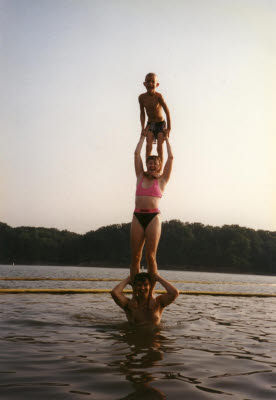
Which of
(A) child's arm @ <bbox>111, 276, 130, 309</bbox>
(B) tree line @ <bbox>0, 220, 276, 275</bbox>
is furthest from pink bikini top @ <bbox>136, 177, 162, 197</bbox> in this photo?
(B) tree line @ <bbox>0, 220, 276, 275</bbox>

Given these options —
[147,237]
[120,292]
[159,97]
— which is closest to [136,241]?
[147,237]

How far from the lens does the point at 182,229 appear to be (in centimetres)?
11719

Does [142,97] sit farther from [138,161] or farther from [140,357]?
[140,357]

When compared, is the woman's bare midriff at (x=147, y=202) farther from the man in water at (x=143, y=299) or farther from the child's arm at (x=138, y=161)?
the man in water at (x=143, y=299)

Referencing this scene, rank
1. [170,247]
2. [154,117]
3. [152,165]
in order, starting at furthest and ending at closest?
[170,247]
[154,117]
[152,165]

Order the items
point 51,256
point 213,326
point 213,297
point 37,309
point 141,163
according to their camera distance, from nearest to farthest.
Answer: point 141,163 < point 213,326 < point 37,309 < point 213,297 < point 51,256

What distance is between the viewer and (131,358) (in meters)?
4.99

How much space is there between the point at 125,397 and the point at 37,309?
6.61m

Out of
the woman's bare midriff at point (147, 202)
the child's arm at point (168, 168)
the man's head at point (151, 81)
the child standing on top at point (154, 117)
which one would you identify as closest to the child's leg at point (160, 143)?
the child standing on top at point (154, 117)

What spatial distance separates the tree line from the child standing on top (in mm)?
103475

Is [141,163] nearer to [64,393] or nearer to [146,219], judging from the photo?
[146,219]

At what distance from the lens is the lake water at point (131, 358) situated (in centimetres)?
375

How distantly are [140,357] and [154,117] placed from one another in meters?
4.66

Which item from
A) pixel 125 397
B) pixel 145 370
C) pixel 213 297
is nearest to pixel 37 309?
pixel 145 370
